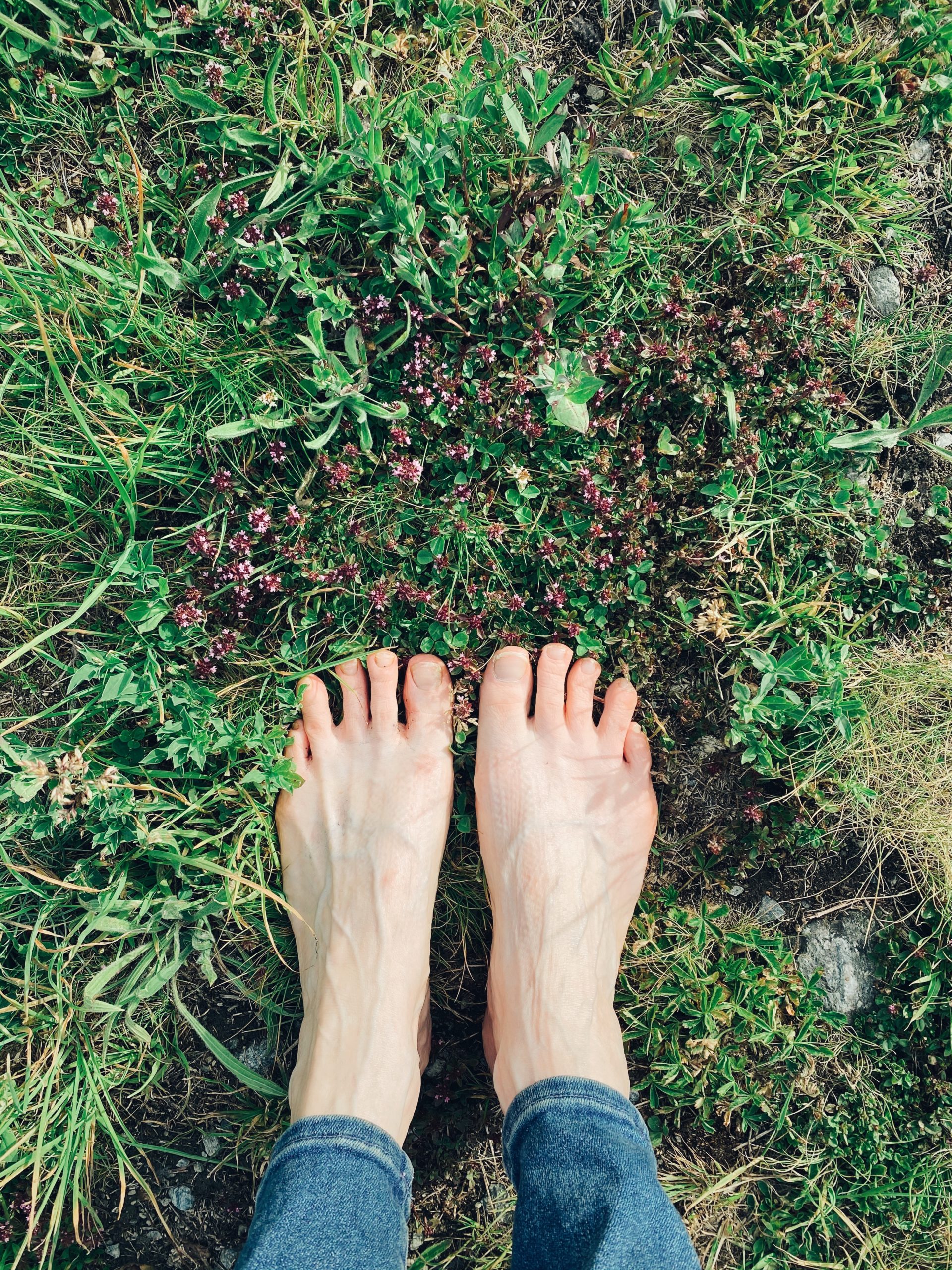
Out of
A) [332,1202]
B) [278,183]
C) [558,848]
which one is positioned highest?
[278,183]

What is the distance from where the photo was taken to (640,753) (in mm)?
2963

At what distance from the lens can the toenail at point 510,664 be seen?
2.86 metres

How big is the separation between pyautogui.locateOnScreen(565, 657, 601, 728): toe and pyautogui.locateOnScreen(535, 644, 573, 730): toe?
0.02 m

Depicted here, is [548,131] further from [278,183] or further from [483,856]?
[483,856]

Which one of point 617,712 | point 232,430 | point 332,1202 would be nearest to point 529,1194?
point 332,1202

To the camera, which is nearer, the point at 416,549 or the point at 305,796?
the point at 416,549

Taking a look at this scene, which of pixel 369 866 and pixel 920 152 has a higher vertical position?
pixel 920 152

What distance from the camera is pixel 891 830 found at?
2951mm

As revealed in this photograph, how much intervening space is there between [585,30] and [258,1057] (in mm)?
3876

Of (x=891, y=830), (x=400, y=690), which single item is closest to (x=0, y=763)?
(x=400, y=690)

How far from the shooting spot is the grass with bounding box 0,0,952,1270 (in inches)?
107

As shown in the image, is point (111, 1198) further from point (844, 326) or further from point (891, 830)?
point (844, 326)

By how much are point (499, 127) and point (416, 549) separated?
4.78 feet

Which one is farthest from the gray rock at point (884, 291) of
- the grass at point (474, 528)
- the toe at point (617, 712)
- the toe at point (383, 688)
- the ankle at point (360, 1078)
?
the ankle at point (360, 1078)
